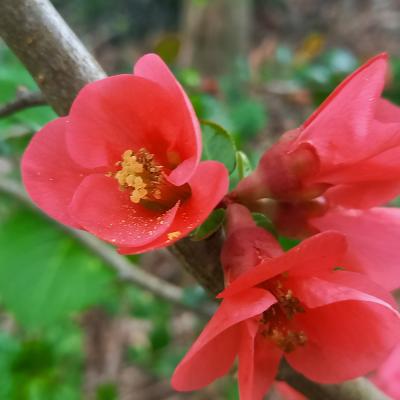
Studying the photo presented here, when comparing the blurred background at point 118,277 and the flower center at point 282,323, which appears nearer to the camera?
the flower center at point 282,323

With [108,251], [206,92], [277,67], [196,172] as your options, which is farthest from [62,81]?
[277,67]

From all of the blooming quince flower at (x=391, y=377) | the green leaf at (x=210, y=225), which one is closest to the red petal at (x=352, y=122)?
the green leaf at (x=210, y=225)

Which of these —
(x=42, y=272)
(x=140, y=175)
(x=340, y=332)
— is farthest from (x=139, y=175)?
(x=42, y=272)

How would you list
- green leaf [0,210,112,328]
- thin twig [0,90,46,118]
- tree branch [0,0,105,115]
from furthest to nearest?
green leaf [0,210,112,328] < thin twig [0,90,46,118] < tree branch [0,0,105,115]

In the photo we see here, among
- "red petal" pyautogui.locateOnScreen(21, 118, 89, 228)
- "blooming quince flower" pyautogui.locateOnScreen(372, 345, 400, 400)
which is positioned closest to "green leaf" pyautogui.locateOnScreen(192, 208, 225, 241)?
"red petal" pyautogui.locateOnScreen(21, 118, 89, 228)

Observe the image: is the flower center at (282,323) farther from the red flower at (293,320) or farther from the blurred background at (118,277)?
the blurred background at (118,277)

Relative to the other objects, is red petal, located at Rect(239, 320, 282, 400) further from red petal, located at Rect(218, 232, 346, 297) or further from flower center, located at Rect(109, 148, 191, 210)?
flower center, located at Rect(109, 148, 191, 210)

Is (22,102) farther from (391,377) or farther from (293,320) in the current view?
(391,377)
